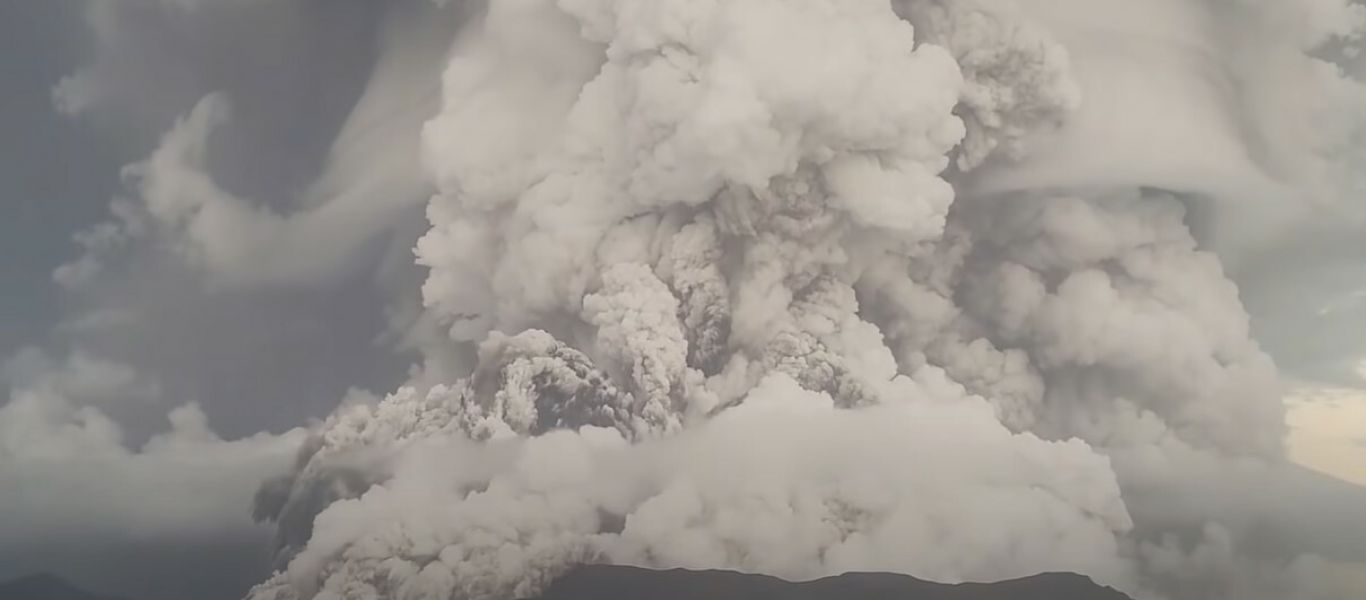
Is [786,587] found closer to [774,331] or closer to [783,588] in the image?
[783,588]

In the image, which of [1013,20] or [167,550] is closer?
[167,550]

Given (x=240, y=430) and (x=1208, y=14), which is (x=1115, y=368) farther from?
(x=240, y=430)

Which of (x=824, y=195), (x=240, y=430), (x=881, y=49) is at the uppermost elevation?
(x=881, y=49)

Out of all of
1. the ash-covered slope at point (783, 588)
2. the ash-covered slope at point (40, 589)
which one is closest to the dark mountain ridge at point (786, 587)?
the ash-covered slope at point (783, 588)

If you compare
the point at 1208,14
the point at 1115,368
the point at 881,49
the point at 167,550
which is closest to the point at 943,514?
the point at 1115,368

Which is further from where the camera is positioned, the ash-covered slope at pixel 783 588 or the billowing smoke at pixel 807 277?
the billowing smoke at pixel 807 277

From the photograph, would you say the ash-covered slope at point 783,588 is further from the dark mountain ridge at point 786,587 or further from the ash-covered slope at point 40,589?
the ash-covered slope at point 40,589

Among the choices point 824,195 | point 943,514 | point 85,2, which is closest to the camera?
point 943,514
